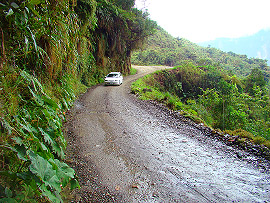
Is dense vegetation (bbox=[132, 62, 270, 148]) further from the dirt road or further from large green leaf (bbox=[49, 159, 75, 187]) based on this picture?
large green leaf (bbox=[49, 159, 75, 187])

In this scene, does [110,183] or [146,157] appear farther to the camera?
[146,157]

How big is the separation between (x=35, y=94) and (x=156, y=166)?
2.83m

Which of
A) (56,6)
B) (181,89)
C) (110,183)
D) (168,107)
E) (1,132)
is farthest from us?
(181,89)

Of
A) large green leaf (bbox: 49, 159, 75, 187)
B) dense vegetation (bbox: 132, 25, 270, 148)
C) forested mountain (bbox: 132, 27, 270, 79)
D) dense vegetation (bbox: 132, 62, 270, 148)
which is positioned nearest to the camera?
large green leaf (bbox: 49, 159, 75, 187)

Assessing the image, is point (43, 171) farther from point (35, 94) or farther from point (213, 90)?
point (213, 90)

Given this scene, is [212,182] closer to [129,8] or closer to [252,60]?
[129,8]

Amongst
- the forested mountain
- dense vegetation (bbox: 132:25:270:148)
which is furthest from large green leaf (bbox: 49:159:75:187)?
the forested mountain

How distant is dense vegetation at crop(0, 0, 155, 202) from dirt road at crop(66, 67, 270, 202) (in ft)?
1.93

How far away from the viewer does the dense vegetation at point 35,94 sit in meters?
1.81

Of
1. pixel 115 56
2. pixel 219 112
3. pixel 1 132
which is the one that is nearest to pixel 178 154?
pixel 1 132

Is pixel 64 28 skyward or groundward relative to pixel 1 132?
skyward

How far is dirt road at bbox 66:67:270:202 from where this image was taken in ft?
9.93

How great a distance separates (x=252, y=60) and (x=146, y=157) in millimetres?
70670

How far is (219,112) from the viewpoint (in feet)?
41.6
